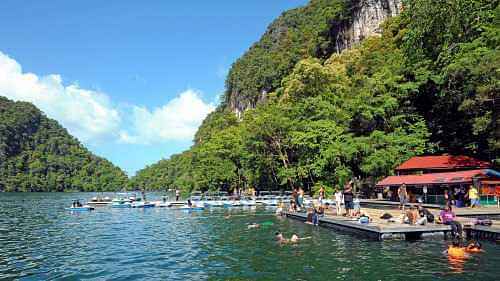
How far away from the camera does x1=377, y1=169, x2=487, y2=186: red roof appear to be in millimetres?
31422

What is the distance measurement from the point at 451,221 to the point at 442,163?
65.8 feet

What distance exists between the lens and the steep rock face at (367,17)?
265 feet

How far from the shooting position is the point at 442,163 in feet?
128

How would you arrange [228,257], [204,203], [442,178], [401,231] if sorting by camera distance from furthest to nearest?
[204,203], [442,178], [401,231], [228,257]

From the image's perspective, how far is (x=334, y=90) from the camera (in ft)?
205

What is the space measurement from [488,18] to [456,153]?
14526mm

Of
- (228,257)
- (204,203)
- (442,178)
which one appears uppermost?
(442,178)

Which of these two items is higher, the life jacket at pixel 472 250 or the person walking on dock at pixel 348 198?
the person walking on dock at pixel 348 198

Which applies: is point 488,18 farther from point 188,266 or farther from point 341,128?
point 188,266

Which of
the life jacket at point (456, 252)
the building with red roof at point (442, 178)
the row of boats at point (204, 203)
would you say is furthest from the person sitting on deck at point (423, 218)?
the row of boats at point (204, 203)

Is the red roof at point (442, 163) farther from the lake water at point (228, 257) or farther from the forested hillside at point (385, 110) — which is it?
the lake water at point (228, 257)

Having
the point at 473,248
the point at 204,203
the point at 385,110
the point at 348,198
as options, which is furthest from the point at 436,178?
the point at 204,203

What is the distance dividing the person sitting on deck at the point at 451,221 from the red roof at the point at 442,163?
1689 cm

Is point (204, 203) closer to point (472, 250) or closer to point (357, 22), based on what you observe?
point (472, 250)
